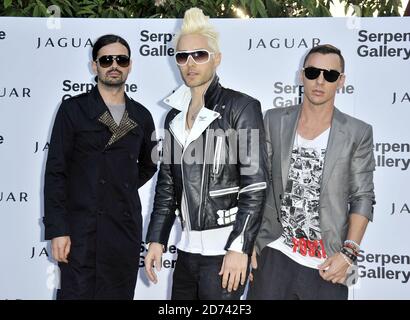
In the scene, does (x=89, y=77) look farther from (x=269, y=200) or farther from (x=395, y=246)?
(x=395, y=246)

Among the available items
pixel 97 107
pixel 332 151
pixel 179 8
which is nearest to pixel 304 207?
pixel 332 151

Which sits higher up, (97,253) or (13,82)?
(13,82)

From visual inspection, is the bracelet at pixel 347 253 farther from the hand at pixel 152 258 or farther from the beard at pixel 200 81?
the beard at pixel 200 81

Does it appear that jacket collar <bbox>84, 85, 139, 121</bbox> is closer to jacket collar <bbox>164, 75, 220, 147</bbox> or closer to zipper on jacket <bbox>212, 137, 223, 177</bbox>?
jacket collar <bbox>164, 75, 220, 147</bbox>

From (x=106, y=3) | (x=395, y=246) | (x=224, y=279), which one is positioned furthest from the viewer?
(x=106, y=3)

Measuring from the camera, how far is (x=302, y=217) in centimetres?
386

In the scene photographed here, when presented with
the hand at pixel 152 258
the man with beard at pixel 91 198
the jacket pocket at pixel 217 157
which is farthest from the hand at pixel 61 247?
the jacket pocket at pixel 217 157

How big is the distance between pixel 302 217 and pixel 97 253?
55.4 inches

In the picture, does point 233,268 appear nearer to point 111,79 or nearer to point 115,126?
point 115,126

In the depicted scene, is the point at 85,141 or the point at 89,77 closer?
the point at 85,141

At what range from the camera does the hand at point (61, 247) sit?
4.00 metres

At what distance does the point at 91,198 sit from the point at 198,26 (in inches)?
53.6

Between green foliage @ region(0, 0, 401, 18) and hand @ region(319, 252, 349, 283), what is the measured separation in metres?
2.37

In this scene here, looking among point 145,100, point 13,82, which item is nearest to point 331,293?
point 145,100
